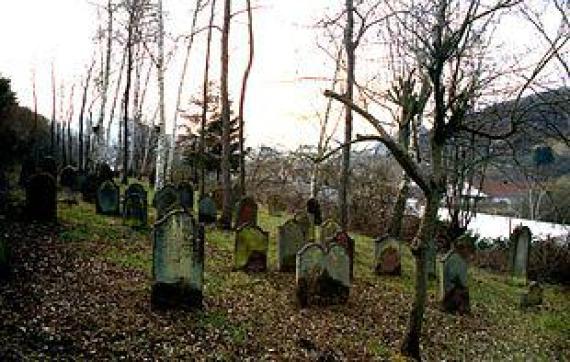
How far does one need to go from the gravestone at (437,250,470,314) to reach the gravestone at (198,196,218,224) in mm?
6924

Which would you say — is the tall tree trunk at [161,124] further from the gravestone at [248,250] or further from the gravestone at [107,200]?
the gravestone at [248,250]

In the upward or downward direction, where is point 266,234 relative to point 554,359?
upward

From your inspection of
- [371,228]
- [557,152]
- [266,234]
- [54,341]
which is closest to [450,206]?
[371,228]

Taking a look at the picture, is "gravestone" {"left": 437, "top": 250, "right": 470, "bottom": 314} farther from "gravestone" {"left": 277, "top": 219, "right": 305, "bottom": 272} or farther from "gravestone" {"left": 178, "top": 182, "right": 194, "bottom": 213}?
"gravestone" {"left": 178, "top": 182, "right": 194, "bottom": 213}

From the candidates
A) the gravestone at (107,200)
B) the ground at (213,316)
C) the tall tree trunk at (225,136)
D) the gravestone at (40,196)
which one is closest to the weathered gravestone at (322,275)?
the ground at (213,316)

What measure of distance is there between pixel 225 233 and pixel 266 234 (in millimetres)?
3775

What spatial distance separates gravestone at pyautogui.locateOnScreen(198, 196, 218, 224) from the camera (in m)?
15.7

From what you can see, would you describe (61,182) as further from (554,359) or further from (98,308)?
(554,359)

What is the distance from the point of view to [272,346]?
25.0 ft

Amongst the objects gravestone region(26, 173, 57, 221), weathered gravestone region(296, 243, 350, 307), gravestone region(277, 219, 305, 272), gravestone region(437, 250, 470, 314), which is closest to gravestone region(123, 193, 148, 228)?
gravestone region(26, 173, 57, 221)

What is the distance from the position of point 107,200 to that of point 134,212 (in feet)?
4.66

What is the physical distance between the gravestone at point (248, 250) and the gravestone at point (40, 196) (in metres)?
3.92

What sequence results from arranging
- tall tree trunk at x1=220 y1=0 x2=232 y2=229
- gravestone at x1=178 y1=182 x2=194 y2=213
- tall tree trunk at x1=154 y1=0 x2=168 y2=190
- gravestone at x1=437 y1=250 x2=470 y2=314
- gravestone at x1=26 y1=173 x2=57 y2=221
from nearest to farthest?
gravestone at x1=437 y1=250 x2=470 y2=314 → gravestone at x1=26 y1=173 x2=57 y2=221 → tall tree trunk at x1=220 y1=0 x2=232 y2=229 → gravestone at x1=178 y1=182 x2=194 y2=213 → tall tree trunk at x1=154 y1=0 x2=168 y2=190

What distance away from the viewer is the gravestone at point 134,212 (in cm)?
1289
